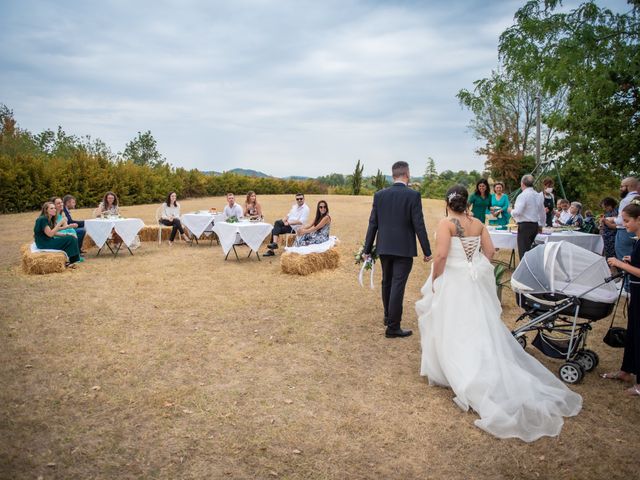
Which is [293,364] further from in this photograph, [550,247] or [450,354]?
[550,247]

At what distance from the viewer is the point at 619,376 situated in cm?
461

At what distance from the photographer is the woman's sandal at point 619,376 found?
4.58 m

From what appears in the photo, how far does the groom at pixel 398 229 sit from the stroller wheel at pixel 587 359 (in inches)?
74.5

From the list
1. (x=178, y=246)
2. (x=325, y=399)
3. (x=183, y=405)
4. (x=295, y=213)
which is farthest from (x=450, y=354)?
(x=178, y=246)

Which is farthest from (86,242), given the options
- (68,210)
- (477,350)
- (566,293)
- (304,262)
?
(566,293)

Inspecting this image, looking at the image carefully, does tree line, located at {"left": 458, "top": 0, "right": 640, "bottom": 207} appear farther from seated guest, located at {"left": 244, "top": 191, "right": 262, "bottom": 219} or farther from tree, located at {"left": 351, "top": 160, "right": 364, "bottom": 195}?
tree, located at {"left": 351, "top": 160, "right": 364, "bottom": 195}

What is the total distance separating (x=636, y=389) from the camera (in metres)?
4.29

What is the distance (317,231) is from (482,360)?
699 centimetres

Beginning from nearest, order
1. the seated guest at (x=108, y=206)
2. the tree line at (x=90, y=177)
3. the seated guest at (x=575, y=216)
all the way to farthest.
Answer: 1. the seated guest at (x=575, y=216)
2. the seated guest at (x=108, y=206)
3. the tree line at (x=90, y=177)

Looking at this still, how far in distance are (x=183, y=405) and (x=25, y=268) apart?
7018 millimetres

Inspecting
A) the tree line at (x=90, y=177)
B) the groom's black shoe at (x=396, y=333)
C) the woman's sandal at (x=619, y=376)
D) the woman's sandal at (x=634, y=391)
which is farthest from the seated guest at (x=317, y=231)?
the tree line at (x=90, y=177)

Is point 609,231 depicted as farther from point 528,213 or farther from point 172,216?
point 172,216

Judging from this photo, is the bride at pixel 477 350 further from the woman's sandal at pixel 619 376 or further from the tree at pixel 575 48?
the tree at pixel 575 48

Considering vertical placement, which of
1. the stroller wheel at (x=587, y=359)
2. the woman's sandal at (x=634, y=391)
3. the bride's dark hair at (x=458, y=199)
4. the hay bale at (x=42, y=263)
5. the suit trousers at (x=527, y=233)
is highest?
the bride's dark hair at (x=458, y=199)
